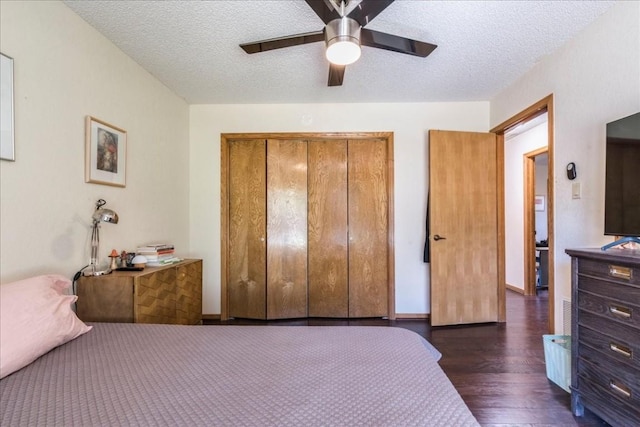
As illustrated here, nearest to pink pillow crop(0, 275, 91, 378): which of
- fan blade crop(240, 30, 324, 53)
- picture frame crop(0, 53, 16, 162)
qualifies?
picture frame crop(0, 53, 16, 162)

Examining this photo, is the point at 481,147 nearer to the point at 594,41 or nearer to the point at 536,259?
the point at 594,41

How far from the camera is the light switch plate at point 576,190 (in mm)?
1910

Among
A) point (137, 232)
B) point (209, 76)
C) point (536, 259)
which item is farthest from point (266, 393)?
point (536, 259)

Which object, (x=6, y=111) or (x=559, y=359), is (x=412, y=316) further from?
(x=6, y=111)

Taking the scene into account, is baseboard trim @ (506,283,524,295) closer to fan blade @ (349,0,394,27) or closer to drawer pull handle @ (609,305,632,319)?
drawer pull handle @ (609,305,632,319)

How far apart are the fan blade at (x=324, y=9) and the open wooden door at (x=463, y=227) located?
1835 mm

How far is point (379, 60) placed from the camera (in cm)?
226

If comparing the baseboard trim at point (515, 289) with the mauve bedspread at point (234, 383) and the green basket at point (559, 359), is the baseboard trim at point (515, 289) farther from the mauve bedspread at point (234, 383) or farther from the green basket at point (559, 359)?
the mauve bedspread at point (234, 383)

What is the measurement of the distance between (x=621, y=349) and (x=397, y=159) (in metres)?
2.23

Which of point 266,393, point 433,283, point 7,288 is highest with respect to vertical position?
point 7,288

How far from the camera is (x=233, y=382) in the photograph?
0.88 m

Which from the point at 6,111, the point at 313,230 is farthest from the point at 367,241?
the point at 6,111

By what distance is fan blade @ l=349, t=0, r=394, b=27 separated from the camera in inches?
53.0

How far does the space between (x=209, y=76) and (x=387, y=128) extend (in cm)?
182
